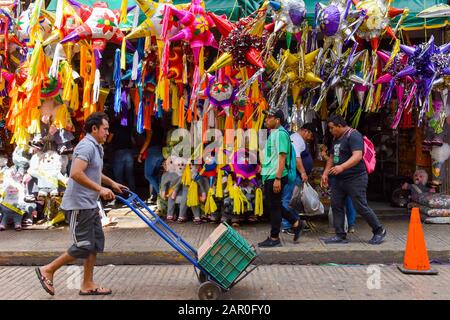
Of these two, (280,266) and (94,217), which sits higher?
(94,217)

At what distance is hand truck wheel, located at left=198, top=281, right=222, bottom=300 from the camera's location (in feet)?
14.5

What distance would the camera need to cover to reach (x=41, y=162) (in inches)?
285

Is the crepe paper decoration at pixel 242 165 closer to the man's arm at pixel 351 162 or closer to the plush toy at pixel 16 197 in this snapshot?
the man's arm at pixel 351 162

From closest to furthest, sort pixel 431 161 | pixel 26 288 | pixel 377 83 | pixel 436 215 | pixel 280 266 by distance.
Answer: pixel 26 288 → pixel 280 266 → pixel 377 83 → pixel 436 215 → pixel 431 161

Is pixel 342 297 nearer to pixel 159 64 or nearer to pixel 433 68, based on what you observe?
pixel 433 68

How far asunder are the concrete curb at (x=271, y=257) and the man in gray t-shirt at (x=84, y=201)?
1411 millimetres

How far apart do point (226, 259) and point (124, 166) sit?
4.89 meters

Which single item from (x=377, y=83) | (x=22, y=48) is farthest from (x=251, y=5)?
(x=22, y=48)

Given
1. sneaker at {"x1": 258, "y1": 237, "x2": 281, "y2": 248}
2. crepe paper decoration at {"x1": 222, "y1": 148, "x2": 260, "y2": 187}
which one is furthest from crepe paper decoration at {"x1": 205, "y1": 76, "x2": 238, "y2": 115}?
sneaker at {"x1": 258, "y1": 237, "x2": 281, "y2": 248}

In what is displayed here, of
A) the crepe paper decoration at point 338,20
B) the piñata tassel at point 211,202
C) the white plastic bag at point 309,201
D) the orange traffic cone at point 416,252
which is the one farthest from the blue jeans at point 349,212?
the crepe paper decoration at point 338,20

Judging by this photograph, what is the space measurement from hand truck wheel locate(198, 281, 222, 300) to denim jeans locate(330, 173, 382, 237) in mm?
2427

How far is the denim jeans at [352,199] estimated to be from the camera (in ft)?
19.9

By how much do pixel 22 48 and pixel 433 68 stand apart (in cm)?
571

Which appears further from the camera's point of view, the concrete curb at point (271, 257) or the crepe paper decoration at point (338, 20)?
the crepe paper decoration at point (338, 20)
